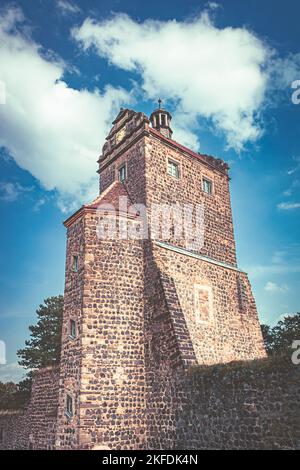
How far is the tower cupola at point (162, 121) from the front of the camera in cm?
2041

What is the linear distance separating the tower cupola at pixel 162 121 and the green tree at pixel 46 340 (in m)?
19.9

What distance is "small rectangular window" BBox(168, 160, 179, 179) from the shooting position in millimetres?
17422

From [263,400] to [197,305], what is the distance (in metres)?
5.90

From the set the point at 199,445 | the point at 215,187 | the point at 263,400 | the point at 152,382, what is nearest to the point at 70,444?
the point at 152,382

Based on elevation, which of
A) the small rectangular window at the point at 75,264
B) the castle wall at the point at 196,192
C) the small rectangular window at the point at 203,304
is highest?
the castle wall at the point at 196,192

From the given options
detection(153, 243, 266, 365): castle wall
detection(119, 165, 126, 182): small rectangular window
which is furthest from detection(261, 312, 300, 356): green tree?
detection(119, 165, 126, 182): small rectangular window

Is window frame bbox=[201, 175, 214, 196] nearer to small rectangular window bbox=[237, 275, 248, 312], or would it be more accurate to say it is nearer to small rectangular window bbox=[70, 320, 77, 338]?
small rectangular window bbox=[237, 275, 248, 312]

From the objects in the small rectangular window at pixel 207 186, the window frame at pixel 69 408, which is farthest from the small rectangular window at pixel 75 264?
the small rectangular window at pixel 207 186

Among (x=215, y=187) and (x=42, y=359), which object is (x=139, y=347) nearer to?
(x=215, y=187)

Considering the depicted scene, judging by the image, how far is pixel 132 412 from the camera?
12070 mm

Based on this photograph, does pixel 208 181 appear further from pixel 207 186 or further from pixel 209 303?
pixel 209 303

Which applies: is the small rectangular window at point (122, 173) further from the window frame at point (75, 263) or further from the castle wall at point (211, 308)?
the window frame at point (75, 263)

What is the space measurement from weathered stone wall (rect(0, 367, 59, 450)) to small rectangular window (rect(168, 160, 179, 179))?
1033cm

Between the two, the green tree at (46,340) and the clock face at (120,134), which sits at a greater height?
the clock face at (120,134)
